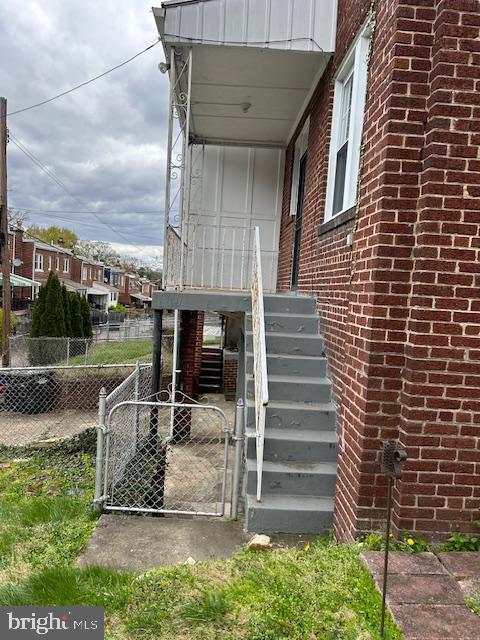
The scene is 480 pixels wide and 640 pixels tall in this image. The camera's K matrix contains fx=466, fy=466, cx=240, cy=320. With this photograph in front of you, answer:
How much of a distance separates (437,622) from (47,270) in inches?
1632

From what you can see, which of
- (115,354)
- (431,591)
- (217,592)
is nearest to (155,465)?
(217,592)

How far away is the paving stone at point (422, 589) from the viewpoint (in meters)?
2.27

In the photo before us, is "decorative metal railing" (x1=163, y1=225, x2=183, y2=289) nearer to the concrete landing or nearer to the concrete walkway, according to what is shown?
the concrete landing

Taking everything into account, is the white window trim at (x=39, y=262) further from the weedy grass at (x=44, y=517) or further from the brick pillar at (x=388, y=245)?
the brick pillar at (x=388, y=245)

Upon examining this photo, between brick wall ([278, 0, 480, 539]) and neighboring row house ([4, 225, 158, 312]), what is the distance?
23017 mm

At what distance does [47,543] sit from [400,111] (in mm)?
3743

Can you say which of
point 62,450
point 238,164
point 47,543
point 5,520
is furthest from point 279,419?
point 238,164

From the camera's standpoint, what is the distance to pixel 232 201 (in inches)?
352

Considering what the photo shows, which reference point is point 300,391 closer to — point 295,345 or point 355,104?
point 295,345

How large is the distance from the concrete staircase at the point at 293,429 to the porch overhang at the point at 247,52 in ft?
9.21

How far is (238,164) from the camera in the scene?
8.91m

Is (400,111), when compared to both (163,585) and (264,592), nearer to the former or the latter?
(264,592)

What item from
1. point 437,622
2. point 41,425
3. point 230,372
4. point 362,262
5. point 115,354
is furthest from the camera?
point 115,354

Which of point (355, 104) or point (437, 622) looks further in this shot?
point (355, 104)
